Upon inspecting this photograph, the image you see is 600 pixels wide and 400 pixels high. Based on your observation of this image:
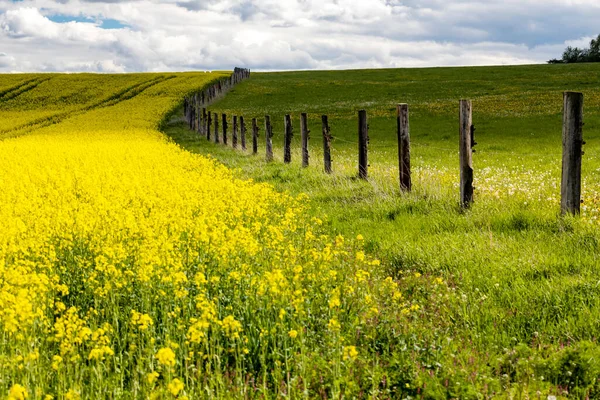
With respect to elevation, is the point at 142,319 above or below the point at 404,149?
below

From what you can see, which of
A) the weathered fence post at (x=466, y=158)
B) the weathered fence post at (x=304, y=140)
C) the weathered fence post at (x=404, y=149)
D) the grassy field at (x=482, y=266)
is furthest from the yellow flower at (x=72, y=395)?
the weathered fence post at (x=304, y=140)

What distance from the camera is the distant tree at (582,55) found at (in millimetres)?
119875

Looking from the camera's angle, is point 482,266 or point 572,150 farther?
point 572,150

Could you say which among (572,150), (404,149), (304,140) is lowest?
(304,140)

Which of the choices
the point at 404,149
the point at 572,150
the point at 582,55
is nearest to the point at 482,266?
the point at 572,150

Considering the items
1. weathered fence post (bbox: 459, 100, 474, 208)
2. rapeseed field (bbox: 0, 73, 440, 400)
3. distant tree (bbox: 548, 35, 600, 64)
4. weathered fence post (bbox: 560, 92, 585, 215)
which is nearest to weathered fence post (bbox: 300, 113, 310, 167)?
rapeseed field (bbox: 0, 73, 440, 400)

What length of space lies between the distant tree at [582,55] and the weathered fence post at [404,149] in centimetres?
11433

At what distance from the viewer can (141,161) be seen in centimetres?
1973

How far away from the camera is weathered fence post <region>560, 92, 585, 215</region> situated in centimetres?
873

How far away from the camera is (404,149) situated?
12.6 m

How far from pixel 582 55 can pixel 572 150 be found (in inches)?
5144

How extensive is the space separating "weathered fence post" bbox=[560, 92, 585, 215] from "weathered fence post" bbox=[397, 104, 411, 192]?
3.78 meters

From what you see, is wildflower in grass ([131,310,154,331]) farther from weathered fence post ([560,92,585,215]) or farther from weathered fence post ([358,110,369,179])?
weathered fence post ([358,110,369,179])

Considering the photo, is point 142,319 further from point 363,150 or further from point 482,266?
point 363,150
